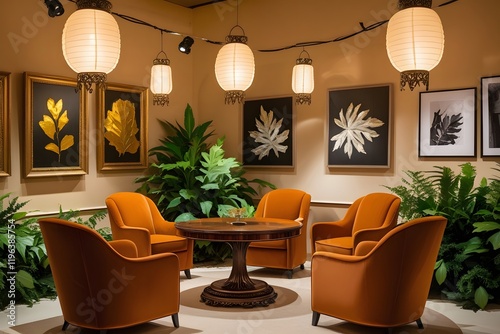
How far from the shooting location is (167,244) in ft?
17.6

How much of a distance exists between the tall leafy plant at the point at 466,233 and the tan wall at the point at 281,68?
0.53 meters

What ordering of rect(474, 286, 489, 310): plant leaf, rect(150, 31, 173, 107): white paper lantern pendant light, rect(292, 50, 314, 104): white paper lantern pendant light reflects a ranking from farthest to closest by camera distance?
1. rect(150, 31, 173, 107): white paper lantern pendant light
2. rect(292, 50, 314, 104): white paper lantern pendant light
3. rect(474, 286, 489, 310): plant leaf

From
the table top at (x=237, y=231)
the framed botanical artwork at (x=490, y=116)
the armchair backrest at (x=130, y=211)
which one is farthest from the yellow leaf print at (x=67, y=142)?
the framed botanical artwork at (x=490, y=116)

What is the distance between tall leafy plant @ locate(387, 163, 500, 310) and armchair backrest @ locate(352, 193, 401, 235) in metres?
0.12

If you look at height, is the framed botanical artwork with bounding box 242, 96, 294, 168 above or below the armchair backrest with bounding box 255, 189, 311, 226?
above

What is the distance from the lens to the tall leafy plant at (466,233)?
15.1 feet

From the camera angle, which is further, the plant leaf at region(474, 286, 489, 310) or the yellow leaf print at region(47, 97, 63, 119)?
the yellow leaf print at region(47, 97, 63, 119)

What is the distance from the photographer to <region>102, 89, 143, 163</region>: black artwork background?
6.40 m

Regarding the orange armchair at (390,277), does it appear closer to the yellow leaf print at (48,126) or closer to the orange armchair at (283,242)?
the orange armchair at (283,242)

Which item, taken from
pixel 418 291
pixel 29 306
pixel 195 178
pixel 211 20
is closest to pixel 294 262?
pixel 195 178

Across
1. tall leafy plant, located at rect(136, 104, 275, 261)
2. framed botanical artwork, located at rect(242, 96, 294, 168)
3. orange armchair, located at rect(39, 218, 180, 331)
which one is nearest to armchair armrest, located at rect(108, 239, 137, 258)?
orange armchair, located at rect(39, 218, 180, 331)

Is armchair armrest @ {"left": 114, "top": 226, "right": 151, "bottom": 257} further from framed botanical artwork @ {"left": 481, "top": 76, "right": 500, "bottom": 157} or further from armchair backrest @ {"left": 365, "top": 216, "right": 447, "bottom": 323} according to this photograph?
framed botanical artwork @ {"left": 481, "top": 76, "right": 500, "bottom": 157}

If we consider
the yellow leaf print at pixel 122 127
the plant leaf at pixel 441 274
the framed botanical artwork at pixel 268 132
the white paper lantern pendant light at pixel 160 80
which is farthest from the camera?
the framed botanical artwork at pixel 268 132

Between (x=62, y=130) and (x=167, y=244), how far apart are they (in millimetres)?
1771
